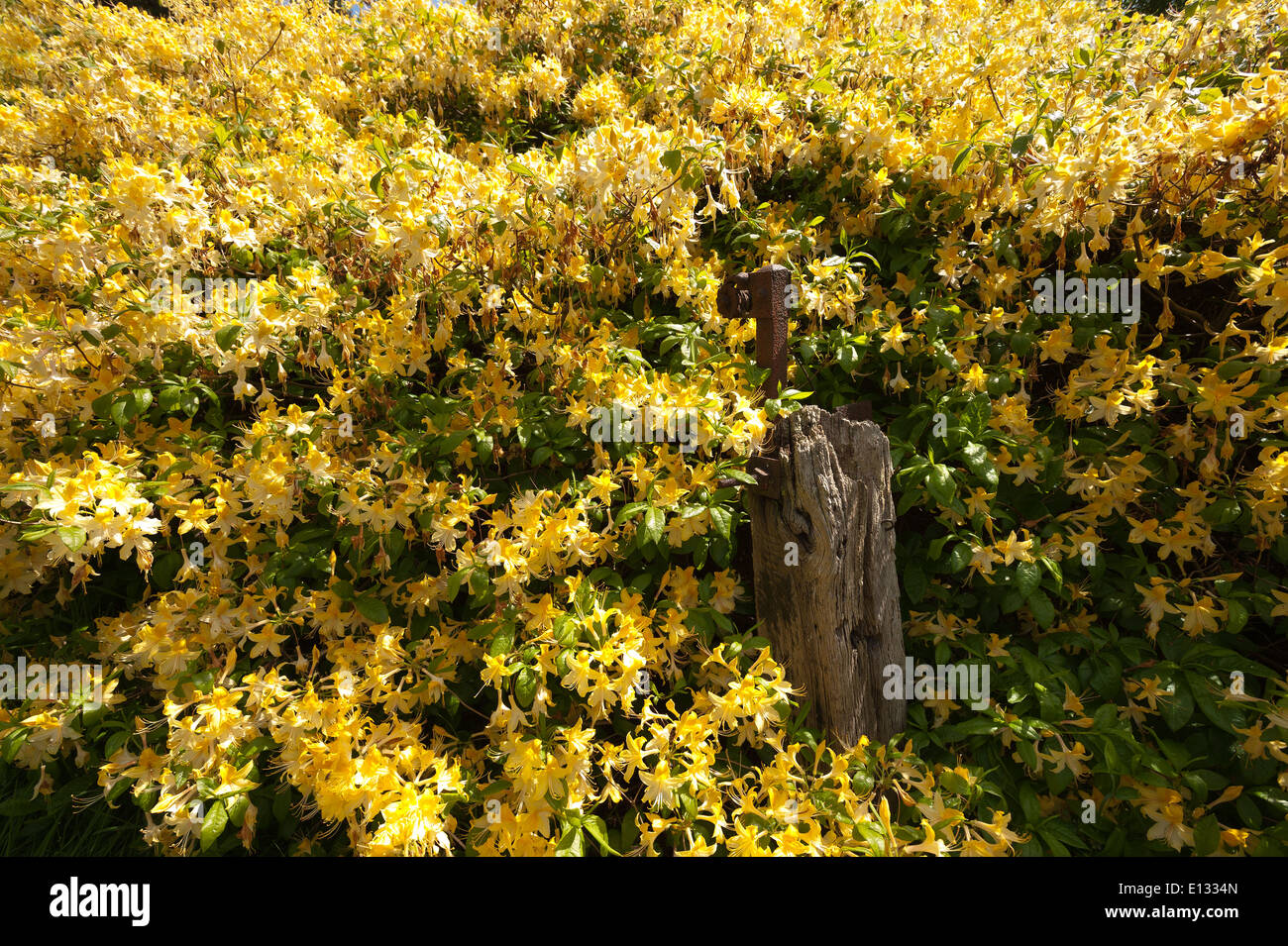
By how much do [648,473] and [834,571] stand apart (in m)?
0.59

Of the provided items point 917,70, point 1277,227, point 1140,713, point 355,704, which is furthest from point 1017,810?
point 917,70

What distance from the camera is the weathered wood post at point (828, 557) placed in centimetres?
174

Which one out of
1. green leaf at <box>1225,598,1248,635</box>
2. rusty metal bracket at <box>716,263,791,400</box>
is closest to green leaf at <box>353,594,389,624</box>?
rusty metal bracket at <box>716,263,791,400</box>

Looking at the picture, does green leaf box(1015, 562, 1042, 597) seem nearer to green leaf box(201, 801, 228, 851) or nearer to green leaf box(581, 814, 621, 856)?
green leaf box(581, 814, 621, 856)

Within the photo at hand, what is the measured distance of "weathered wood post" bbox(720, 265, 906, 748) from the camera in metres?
1.74

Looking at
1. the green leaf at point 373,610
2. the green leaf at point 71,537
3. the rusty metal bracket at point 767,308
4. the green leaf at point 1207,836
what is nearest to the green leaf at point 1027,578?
the green leaf at point 1207,836

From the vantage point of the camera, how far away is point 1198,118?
2.11 m

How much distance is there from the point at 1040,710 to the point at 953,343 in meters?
1.20

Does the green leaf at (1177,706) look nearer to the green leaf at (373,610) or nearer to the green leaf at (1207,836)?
the green leaf at (1207,836)

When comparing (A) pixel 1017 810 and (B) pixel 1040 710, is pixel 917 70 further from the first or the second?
(A) pixel 1017 810

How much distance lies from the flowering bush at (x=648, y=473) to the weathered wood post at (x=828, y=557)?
104 millimetres

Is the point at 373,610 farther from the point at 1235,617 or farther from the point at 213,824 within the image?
the point at 1235,617

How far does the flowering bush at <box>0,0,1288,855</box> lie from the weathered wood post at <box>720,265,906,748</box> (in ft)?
0.34

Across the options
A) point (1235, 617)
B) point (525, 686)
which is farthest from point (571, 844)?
point (1235, 617)
